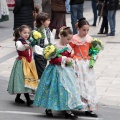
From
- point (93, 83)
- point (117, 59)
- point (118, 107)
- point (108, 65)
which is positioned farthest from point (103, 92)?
point (117, 59)

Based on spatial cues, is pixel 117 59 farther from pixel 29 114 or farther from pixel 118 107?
pixel 29 114

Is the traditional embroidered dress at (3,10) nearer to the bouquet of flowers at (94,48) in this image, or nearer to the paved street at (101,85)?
the paved street at (101,85)

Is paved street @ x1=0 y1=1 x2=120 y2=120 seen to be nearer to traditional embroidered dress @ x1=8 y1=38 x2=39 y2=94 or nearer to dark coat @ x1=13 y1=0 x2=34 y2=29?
traditional embroidered dress @ x1=8 y1=38 x2=39 y2=94

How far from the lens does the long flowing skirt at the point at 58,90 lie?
7512 millimetres

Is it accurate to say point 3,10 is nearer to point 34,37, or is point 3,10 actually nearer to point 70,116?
point 34,37

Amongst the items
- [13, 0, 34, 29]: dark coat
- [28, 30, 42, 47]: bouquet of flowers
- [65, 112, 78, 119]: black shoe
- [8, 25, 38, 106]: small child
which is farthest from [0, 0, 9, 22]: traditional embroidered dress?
[65, 112, 78, 119]: black shoe

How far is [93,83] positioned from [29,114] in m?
1.04

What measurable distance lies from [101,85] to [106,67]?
74.0 inches

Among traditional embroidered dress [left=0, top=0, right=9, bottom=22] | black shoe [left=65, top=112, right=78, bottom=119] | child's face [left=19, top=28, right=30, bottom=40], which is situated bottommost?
black shoe [left=65, top=112, right=78, bottom=119]

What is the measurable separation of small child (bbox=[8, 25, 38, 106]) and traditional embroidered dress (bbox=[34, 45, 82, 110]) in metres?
0.66

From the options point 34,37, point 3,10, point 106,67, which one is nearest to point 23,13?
point 106,67

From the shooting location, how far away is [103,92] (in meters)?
9.62

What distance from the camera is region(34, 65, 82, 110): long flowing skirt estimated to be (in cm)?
751

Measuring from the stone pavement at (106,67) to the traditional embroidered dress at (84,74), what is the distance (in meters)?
1.09
